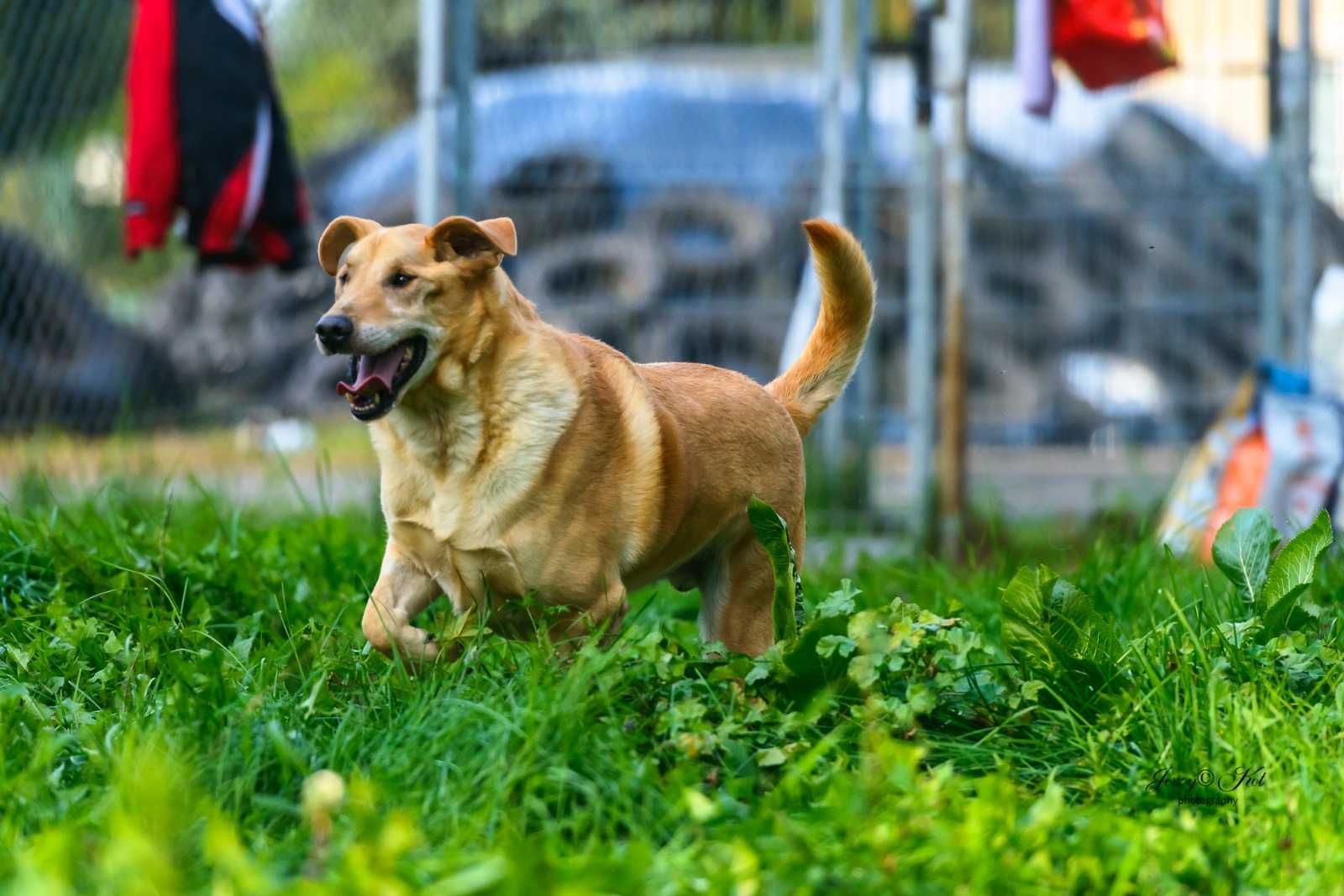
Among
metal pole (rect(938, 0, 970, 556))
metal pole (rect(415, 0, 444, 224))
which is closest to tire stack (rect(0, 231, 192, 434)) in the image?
metal pole (rect(415, 0, 444, 224))

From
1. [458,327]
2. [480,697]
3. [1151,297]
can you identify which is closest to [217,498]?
[458,327]

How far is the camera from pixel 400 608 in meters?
3.29

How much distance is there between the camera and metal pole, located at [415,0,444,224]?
5809 millimetres

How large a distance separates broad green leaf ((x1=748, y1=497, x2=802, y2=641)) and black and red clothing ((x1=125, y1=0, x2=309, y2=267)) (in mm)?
3278

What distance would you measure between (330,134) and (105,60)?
3.40 feet

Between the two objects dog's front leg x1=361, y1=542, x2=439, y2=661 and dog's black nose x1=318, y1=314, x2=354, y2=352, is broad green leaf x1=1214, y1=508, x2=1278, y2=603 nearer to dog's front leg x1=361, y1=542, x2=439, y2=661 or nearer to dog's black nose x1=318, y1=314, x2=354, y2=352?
dog's front leg x1=361, y1=542, x2=439, y2=661

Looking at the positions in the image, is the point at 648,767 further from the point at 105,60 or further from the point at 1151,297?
the point at 105,60

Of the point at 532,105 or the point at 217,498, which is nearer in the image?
the point at 217,498

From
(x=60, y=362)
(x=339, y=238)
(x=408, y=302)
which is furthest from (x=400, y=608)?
(x=60, y=362)

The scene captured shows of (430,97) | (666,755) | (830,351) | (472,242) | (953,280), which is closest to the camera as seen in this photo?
(666,755)

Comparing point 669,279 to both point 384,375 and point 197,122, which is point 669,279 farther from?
point 384,375

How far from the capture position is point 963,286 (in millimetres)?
5957

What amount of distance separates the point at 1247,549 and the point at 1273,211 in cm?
394

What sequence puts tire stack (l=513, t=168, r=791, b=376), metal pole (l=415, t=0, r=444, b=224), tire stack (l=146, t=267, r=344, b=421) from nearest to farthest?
1. metal pole (l=415, t=0, r=444, b=224)
2. tire stack (l=513, t=168, r=791, b=376)
3. tire stack (l=146, t=267, r=344, b=421)
